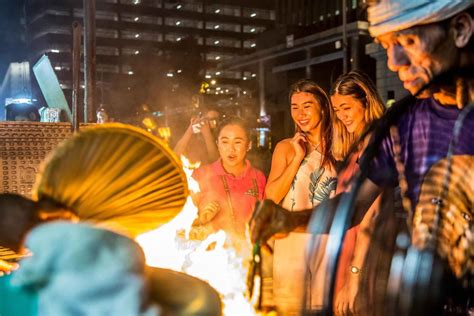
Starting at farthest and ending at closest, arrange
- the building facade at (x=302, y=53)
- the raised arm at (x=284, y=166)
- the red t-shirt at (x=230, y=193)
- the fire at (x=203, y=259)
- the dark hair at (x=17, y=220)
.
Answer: the building facade at (x=302, y=53), the red t-shirt at (x=230, y=193), the raised arm at (x=284, y=166), the fire at (x=203, y=259), the dark hair at (x=17, y=220)

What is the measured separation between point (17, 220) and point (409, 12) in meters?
1.46

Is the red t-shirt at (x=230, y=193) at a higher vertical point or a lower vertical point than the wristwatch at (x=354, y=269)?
higher

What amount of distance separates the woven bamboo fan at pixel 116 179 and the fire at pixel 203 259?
929mm

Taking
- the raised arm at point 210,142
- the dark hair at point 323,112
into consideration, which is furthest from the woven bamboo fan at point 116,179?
the raised arm at point 210,142

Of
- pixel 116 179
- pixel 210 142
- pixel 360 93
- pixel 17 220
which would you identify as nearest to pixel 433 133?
pixel 116 179

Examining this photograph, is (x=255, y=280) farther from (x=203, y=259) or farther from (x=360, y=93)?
(x=360, y=93)

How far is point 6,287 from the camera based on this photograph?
7.43 ft

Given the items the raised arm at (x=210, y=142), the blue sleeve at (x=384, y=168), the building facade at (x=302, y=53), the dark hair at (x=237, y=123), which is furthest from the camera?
the building facade at (x=302, y=53)

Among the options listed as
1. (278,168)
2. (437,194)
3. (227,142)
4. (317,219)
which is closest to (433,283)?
(437,194)

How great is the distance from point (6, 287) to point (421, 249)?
1569mm

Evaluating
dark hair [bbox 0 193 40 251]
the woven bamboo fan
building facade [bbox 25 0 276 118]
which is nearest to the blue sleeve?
the woven bamboo fan

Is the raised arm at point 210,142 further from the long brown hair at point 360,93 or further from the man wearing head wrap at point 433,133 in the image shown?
the man wearing head wrap at point 433,133

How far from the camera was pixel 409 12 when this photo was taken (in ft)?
6.59

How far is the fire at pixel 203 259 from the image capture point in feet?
9.98
